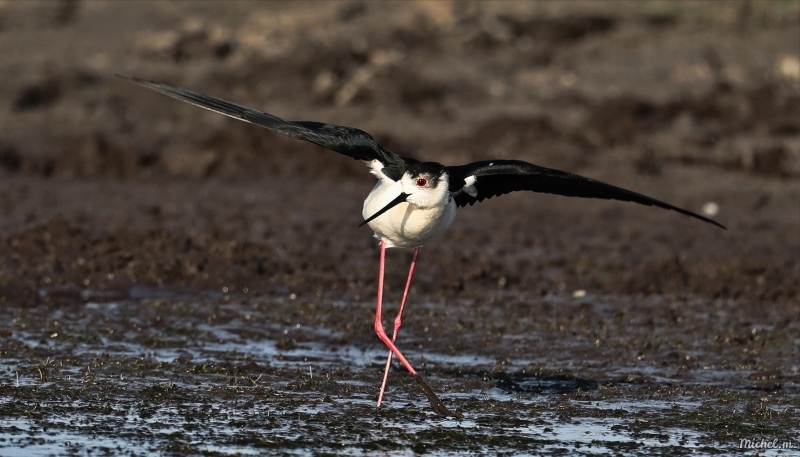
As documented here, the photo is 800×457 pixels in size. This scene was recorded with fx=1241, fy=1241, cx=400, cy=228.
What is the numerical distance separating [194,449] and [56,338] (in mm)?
2637

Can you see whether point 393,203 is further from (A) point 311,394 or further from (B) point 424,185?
(A) point 311,394

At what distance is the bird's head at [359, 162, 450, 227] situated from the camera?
6.54 meters

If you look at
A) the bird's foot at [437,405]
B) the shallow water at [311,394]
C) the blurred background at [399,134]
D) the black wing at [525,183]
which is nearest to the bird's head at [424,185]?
the black wing at [525,183]

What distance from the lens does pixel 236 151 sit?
45.4 ft

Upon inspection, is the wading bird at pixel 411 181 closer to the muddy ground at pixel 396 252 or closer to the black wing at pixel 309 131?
the black wing at pixel 309 131

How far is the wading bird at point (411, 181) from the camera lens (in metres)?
6.43

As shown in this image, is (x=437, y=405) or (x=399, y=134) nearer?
(x=437, y=405)

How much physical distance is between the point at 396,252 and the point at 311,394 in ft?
12.1

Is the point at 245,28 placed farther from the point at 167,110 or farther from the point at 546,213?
the point at 546,213

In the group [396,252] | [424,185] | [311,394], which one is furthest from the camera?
[396,252]

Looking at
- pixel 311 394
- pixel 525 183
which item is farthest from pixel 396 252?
pixel 311 394

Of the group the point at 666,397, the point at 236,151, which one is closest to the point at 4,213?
the point at 236,151

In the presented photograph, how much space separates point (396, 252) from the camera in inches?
412

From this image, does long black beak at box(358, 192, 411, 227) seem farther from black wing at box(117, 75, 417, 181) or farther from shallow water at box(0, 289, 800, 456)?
shallow water at box(0, 289, 800, 456)
